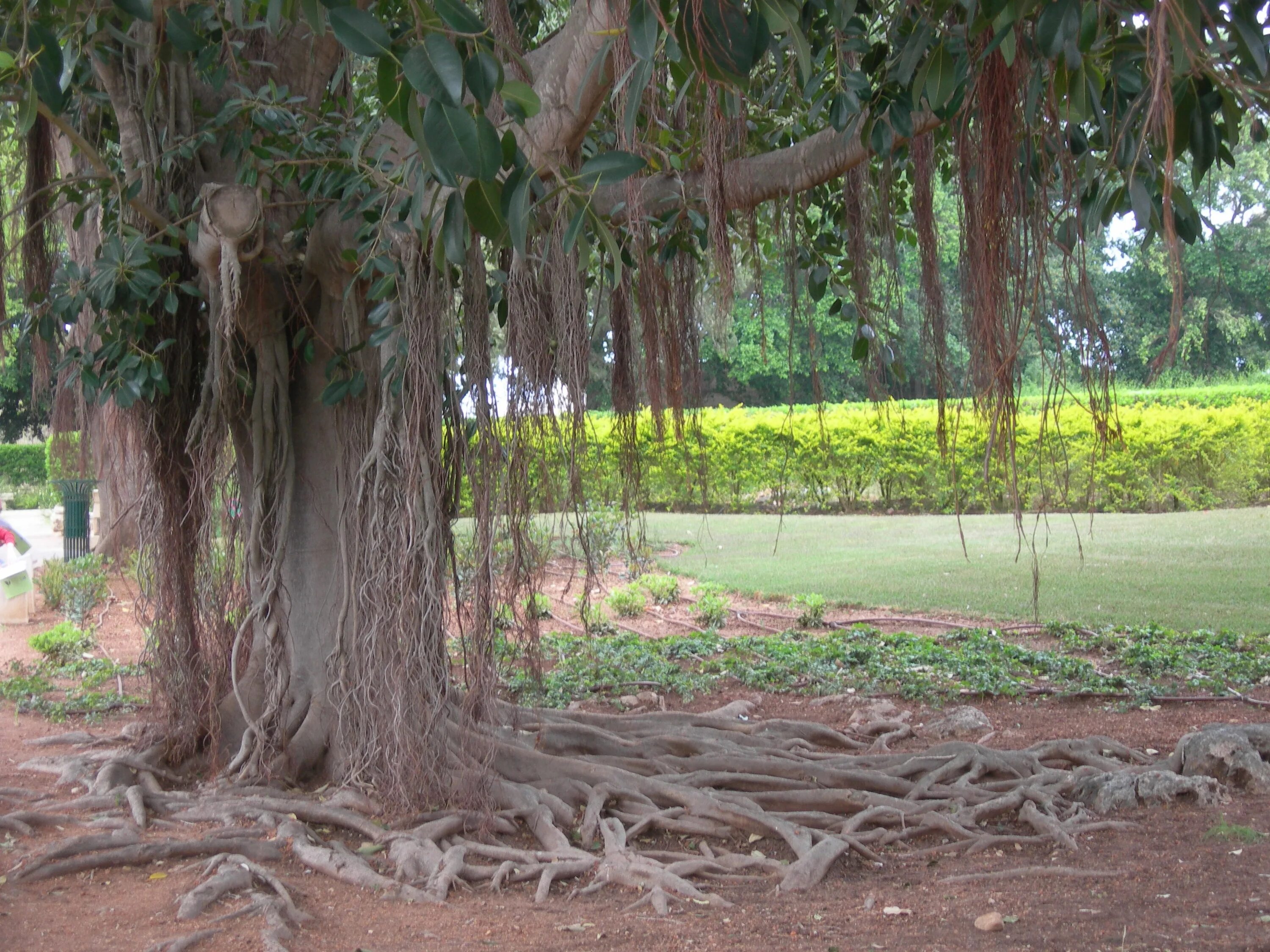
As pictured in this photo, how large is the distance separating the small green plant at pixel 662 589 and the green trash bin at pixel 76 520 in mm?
5708

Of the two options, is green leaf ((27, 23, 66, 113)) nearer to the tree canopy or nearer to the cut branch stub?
the tree canopy

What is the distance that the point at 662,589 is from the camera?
29.3 feet


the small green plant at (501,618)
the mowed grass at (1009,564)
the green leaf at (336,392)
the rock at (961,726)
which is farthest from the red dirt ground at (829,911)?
the mowed grass at (1009,564)

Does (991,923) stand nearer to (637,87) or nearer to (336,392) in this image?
(637,87)

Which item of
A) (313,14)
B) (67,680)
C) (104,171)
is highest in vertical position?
(104,171)

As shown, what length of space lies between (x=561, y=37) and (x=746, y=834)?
2734 millimetres

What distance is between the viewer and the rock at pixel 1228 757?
12.6 feet

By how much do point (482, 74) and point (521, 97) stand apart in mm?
222

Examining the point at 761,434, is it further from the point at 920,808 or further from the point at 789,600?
the point at 920,808

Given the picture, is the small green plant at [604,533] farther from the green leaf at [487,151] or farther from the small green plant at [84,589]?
the green leaf at [487,151]

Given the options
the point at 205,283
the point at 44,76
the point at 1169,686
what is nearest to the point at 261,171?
the point at 205,283

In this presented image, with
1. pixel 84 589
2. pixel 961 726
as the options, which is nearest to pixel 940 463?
pixel 961 726

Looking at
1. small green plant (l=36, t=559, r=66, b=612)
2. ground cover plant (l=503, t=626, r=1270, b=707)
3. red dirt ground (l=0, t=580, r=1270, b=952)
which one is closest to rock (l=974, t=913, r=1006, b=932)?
red dirt ground (l=0, t=580, r=1270, b=952)

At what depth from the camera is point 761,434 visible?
13.7 metres
